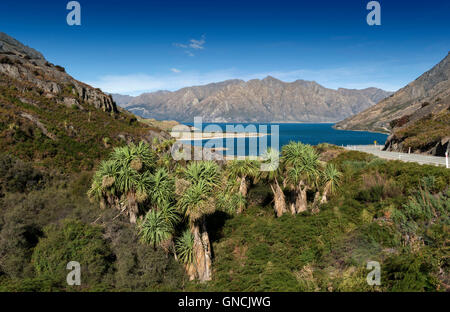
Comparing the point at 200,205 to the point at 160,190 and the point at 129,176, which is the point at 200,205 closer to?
the point at 160,190

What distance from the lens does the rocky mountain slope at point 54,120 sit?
35250 mm

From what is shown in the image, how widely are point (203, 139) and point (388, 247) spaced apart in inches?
5809

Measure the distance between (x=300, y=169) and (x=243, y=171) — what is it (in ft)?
19.9

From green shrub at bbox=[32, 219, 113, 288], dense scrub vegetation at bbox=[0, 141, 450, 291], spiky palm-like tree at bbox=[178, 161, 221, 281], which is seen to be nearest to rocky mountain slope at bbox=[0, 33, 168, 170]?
dense scrub vegetation at bbox=[0, 141, 450, 291]

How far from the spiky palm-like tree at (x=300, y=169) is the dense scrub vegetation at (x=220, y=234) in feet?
0.31

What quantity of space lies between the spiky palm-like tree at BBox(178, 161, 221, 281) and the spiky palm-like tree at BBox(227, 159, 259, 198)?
7.96 metres

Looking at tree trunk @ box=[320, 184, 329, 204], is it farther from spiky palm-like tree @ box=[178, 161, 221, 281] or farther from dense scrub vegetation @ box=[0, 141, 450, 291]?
spiky palm-like tree @ box=[178, 161, 221, 281]

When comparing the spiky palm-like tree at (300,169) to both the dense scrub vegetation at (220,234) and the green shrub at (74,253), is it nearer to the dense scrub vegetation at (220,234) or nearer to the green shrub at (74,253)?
the dense scrub vegetation at (220,234)

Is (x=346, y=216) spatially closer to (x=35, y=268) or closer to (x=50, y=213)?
(x=35, y=268)

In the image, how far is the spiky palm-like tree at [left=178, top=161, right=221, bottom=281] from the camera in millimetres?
15180

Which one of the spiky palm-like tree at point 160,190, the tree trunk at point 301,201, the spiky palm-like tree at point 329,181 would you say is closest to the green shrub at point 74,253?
the spiky palm-like tree at point 160,190

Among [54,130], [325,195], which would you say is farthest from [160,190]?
[54,130]

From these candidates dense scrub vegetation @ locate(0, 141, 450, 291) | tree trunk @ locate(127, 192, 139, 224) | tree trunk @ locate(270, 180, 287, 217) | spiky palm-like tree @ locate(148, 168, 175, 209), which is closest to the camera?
dense scrub vegetation @ locate(0, 141, 450, 291)
